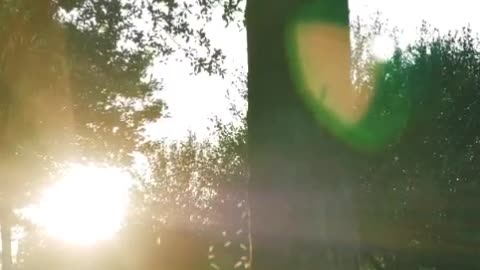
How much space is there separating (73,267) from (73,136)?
62.2m

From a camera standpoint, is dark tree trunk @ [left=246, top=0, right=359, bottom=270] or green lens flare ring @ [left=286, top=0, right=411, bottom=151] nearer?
dark tree trunk @ [left=246, top=0, right=359, bottom=270]

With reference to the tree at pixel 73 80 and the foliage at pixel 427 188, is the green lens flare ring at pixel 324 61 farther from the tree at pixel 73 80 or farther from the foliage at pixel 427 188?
the foliage at pixel 427 188

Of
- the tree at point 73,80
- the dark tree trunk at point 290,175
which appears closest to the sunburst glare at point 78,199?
the tree at point 73,80

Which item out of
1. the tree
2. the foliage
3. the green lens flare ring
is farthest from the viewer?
the foliage

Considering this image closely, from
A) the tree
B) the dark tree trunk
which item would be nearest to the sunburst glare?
the tree

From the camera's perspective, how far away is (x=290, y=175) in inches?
201

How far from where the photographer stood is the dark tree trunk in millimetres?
4926

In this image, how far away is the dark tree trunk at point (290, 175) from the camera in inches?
194

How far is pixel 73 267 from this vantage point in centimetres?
8725

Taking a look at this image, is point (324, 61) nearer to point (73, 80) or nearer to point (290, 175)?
point (290, 175)

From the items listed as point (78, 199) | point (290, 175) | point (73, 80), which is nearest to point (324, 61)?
point (290, 175)

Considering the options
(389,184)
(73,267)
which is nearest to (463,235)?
(389,184)

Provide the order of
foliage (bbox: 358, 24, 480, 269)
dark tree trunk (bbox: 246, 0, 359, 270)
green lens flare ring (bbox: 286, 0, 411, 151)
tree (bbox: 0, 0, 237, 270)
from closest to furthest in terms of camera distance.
→ dark tree trunk (bbox: 246, 0, 359, 270), green lens flare ring (bbox: 286, 0, 411, 151), tree (bbox: 0, 0, 237, 270), foliage (bbox: 358, 24, 480, 269)

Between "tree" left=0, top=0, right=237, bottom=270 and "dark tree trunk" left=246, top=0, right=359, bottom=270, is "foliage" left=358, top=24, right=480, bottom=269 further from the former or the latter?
"dark tree trunk" left=246, top=0, right=359, bottom=270
